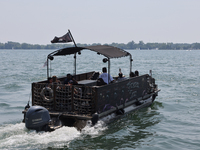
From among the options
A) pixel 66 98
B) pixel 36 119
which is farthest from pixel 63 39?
pixel 36 119

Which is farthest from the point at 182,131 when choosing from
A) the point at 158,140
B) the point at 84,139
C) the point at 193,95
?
the point at 193,95

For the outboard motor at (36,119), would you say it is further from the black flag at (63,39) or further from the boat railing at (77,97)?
the black flag at (63,39)

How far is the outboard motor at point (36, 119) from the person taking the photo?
386 inches

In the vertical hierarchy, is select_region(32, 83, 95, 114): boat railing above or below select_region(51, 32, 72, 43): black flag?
below

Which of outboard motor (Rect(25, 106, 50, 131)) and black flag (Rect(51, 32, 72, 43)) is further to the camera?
black flag (Rect(51, 32, 72, 43))

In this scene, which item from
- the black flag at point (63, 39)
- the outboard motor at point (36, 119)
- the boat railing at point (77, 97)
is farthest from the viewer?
the black flag at point (63, 39)

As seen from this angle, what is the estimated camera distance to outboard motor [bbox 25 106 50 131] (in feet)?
32.2

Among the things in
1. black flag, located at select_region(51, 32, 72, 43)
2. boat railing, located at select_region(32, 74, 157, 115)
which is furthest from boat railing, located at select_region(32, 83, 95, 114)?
black flag, located at select_region(51, 32, 72, 43)

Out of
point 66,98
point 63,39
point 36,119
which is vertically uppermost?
point 63,39

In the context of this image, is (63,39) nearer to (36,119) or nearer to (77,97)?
(77,97)

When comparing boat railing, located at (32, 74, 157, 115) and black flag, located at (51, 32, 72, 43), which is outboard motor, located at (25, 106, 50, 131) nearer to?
boat railing, located at (32, 74, 157, 115)

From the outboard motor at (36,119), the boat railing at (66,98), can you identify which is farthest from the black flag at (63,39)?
the outboard motor at (36,119)

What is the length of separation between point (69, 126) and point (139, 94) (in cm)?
455

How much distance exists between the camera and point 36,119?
9.86 m
